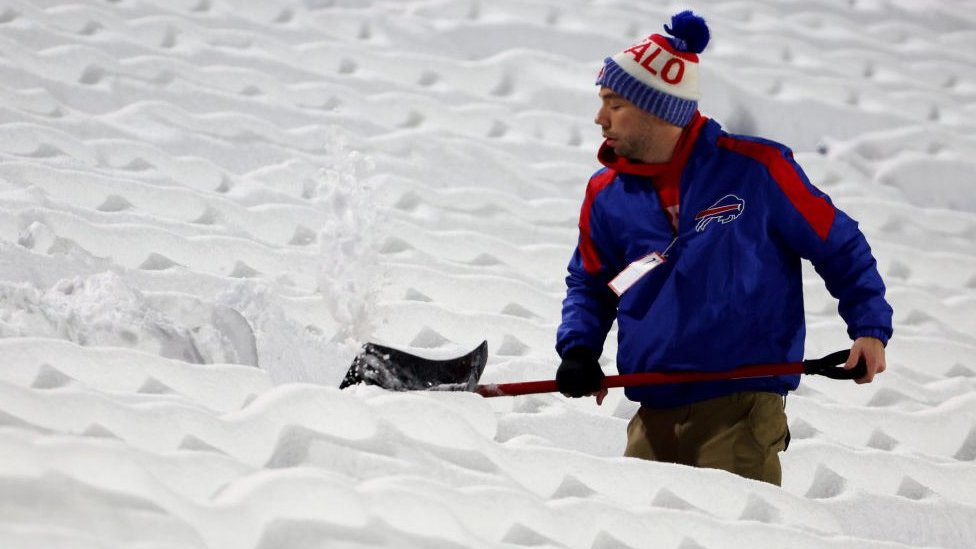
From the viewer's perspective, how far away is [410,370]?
2.51 m

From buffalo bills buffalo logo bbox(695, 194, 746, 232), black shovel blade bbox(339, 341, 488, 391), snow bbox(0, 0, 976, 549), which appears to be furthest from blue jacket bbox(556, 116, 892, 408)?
black shovel blade bbox(339, 341, 488, 391)

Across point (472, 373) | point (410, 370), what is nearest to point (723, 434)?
point (472, 373)

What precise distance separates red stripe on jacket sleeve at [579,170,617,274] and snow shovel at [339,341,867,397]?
238 millimetres

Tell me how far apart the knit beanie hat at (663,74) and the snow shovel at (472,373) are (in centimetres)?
50

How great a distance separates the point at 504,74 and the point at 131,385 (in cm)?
269

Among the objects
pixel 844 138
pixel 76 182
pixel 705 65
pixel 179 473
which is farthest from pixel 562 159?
pixel 179 473

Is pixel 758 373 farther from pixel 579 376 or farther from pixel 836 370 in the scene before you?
pixel 579 376

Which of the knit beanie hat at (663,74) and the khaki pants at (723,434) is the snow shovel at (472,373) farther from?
the knit beanie hat at (663,74)

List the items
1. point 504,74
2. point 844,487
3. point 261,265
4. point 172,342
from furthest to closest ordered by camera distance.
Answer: point 504,74
point 261,265
point 844,487
point 172,342

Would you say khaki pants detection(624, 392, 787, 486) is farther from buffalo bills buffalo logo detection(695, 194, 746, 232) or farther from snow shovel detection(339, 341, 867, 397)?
buffalo bills buffalo logo detection(695, 194, 746, 232)

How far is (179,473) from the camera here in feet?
5.87

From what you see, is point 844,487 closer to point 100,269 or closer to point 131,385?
point 131,385

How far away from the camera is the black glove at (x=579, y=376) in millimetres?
2340

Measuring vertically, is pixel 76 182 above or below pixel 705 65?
below
